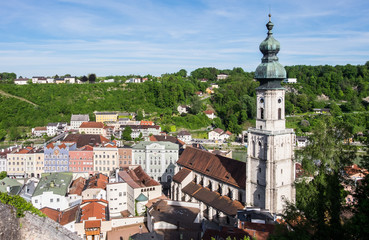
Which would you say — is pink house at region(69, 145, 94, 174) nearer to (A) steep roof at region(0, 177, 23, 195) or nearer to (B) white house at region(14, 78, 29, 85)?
(A) steep roof at region(0, 177, 23, 195)

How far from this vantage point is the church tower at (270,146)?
22219mm

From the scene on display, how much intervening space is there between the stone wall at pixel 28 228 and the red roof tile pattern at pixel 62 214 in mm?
12100

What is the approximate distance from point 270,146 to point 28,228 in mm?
15688

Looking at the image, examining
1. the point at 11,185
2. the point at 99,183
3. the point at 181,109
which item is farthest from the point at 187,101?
the point at 11,185

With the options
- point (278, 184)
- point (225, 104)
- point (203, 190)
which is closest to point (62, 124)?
point (225, 104)

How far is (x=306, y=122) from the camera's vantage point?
243ft

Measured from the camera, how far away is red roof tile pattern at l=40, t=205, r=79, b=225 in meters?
24.2

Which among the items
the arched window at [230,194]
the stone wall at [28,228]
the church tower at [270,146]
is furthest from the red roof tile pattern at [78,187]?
the stone wall at [28,228]

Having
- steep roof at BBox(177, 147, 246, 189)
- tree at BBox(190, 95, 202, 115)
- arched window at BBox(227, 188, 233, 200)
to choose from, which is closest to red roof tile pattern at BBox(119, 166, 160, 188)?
steep roof at BBox(177, 147, 246, 189)

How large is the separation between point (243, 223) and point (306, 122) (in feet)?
200

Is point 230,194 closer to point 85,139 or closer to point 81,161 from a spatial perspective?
point 81,161

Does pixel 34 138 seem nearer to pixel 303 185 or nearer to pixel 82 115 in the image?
pixel 82 115

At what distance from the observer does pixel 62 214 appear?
26641 mm

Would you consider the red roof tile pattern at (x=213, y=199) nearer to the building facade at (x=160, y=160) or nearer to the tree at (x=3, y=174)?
the building facade at (x=160, y=160)
